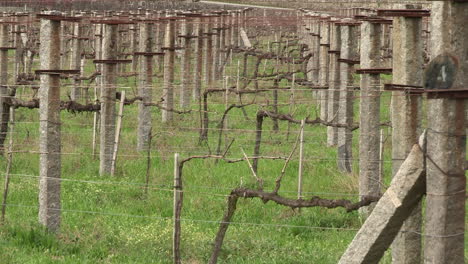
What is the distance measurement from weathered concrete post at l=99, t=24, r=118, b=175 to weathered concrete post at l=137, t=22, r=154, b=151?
1.72 meters

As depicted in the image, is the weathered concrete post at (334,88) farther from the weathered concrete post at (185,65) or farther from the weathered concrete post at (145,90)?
the weathered concrete post at (185,65)

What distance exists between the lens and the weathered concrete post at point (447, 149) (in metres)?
6.33

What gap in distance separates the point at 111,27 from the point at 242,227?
18.9ft

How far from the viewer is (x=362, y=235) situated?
7031mm

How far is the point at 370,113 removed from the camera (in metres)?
12.2

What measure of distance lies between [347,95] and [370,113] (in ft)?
11.0

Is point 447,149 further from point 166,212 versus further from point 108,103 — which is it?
point 108,103

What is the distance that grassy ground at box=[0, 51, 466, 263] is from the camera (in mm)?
10977

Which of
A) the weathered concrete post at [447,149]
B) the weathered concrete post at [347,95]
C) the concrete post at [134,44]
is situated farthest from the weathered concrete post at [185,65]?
the weathered concrete post at [447,149]

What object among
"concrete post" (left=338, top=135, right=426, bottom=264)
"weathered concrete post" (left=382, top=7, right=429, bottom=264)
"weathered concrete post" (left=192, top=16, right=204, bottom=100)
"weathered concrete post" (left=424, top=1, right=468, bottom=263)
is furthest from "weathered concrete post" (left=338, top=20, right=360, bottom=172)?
"weathered concrete post" (left=192, top=16, right=204, bottom=100)

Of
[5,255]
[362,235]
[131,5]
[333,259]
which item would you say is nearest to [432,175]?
[362,235]

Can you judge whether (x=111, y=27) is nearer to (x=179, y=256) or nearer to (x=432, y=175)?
(x=179, y=256)

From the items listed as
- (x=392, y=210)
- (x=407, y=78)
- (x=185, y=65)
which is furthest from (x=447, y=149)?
(x=185, y=65)

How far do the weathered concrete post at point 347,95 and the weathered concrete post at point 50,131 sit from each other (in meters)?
4.74
